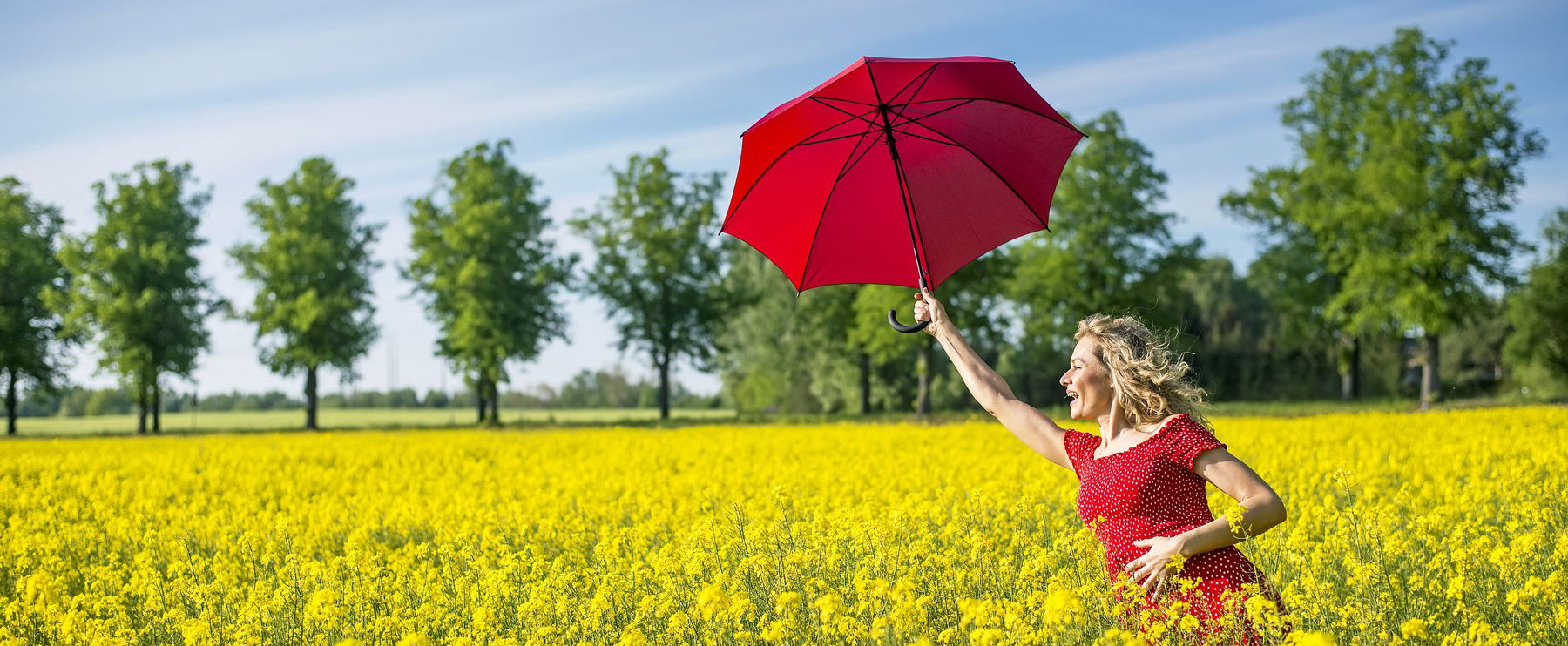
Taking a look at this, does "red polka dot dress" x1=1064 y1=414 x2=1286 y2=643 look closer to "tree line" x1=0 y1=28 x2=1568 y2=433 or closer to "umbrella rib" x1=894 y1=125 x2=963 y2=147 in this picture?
"umbrella rib" x1=894 y1=125 x2=963 y2=147

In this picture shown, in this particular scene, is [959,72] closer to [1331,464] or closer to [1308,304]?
[1331,464]

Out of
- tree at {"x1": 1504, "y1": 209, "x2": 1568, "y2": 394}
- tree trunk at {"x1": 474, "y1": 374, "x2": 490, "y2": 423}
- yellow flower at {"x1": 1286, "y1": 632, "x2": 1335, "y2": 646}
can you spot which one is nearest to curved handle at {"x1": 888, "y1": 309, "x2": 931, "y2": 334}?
yellow flower at {"x1": 1286, "y1": 632, "x2": 1335, "y2": 646}

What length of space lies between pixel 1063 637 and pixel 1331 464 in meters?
7.94

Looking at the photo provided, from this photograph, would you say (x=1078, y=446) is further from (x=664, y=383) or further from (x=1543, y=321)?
(x=1543, y=321)

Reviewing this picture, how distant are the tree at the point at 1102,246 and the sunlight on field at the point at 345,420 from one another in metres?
11.6

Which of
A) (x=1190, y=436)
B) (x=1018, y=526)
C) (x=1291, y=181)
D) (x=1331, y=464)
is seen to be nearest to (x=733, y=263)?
(x=1291, y=181)

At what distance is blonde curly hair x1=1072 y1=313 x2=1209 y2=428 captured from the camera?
365 cm

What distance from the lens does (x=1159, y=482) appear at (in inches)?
143

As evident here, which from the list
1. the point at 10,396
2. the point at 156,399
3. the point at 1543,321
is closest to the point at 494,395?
the point at 156,399

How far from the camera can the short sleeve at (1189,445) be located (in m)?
3.54

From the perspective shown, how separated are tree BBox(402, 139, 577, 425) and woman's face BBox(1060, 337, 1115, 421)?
3580cm

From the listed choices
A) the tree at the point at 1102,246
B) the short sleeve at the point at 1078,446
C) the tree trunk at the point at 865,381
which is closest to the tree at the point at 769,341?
the tree trunk at the point at 865,381

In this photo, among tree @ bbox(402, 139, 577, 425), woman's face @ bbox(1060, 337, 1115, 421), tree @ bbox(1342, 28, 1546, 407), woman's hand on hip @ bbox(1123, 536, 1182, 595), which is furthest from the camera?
tree @ bbox(402, 139, 577, 425)

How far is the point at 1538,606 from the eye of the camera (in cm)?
476
